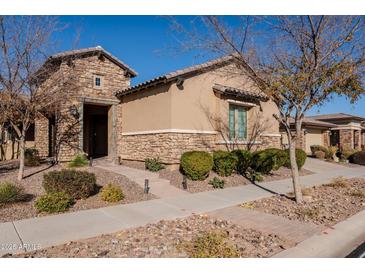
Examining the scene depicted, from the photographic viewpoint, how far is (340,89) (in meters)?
7.28

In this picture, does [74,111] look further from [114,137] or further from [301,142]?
[301,142]

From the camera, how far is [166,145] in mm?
11492

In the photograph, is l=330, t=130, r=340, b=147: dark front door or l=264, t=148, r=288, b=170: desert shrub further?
l=330, t=130, r=340, b=147: dark front door

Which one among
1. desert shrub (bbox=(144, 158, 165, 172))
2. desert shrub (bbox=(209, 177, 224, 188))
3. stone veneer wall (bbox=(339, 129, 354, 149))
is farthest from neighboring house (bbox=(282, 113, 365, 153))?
desert shrub (bbox=(144, 158, 165, 172))

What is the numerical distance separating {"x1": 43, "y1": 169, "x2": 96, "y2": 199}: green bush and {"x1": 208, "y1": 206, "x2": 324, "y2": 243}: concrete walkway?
11.5 feet

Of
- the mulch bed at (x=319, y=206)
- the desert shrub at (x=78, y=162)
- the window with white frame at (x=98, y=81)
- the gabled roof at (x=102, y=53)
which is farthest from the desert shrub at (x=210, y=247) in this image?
the window with white frame at (x=98, y=81)

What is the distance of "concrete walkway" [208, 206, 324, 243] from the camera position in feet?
16.9

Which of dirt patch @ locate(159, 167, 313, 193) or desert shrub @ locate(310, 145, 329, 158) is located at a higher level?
desert shrub @ locate(310, 145, 329, 158)

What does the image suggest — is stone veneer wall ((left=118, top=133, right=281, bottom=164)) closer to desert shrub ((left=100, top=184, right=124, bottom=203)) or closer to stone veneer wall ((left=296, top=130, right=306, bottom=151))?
desert shrub ((left=100, top=184, right=124, bottom=203))

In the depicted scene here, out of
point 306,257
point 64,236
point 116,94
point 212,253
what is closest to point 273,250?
point 306,257

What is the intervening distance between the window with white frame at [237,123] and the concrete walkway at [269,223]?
7.36 meters

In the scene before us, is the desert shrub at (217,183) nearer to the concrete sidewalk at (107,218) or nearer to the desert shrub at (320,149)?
the concrete sidewalk at (107,218)

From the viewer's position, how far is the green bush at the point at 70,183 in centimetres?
693
